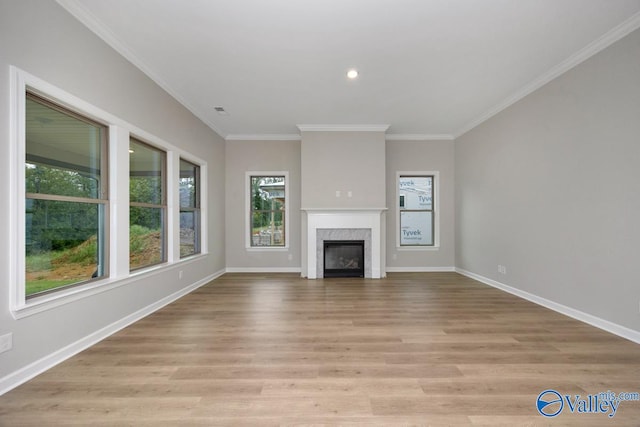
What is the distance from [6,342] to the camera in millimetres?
1866

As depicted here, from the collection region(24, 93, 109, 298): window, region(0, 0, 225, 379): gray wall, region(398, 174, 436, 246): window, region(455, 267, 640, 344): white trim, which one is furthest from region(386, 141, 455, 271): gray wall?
region(24, 93, 109, 298): window

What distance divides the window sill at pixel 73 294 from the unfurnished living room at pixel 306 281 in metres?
0.02

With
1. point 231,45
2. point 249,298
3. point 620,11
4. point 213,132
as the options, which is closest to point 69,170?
point 231,45

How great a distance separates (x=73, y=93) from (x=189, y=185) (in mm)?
2449

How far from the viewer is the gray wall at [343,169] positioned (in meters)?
5.47

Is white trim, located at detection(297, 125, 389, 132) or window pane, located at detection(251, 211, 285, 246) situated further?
window pane, located at detection(251, 211, 285, 246)

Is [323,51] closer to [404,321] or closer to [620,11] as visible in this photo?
[620,11]

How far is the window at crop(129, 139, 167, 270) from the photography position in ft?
10.8

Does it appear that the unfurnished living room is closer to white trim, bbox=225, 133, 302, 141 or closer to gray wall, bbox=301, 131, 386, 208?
gray wall, bbox=301, 131, 386, 208

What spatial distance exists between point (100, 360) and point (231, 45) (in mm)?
3256

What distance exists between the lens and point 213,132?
5492 mm

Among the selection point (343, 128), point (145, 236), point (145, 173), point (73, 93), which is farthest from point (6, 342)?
point (343, 128)

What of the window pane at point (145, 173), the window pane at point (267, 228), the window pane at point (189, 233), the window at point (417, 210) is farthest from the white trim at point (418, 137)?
the window pane at point (145, 173)

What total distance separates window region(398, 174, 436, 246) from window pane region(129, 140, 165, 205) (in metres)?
4.77
